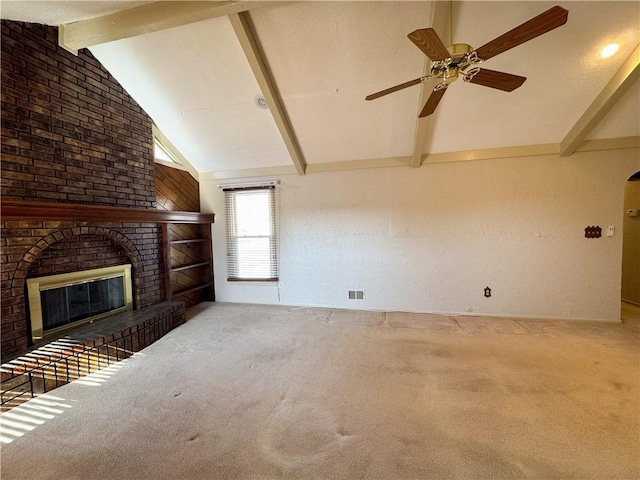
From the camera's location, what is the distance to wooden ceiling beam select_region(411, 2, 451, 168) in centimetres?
209

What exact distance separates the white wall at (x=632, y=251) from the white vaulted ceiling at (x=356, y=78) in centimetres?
187

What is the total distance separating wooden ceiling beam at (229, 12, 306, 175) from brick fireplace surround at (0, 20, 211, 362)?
194cm

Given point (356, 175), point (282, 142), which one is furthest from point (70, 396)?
point (356, 175)

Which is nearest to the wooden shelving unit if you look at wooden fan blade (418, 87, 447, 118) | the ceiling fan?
wooden fan blade (418, 87, 447, 118)

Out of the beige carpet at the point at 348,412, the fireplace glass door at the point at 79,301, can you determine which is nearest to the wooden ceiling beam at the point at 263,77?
the beige carpet at the point at 348,412

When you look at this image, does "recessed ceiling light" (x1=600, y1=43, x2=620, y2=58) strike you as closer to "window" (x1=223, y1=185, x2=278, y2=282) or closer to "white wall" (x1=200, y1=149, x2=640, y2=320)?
"white wall" (x1=200, y1=149, x2=640, y2=320)

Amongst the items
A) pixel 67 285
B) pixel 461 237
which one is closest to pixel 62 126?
pixel 67 285

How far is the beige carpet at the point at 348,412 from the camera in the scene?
1.50 meters

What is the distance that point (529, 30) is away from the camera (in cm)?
150

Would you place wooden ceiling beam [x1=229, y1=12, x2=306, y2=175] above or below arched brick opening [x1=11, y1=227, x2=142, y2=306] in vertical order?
above

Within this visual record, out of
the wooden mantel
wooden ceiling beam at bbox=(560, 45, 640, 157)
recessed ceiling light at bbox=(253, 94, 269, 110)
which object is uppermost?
recessed ceiling light at bbox=(253, 94, 269, 110)

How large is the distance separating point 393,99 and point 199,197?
3.70m

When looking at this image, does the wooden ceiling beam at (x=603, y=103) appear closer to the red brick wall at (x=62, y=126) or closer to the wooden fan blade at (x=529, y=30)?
the wooden fan blade at (x=529, y=30)

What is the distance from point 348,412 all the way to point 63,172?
3.57m
